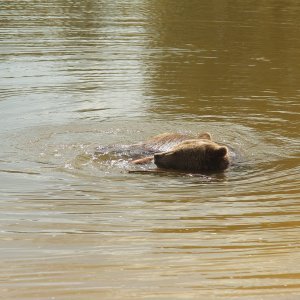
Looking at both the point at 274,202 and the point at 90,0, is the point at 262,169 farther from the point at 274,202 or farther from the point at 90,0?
the point at 90,0

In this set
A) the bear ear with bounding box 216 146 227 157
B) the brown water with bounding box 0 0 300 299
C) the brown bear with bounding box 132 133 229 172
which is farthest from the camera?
the brown bear with bounding box 132 133 229 172

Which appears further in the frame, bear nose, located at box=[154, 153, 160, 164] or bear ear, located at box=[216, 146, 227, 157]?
bear nose, located at box=[154, 153, 160, 164]

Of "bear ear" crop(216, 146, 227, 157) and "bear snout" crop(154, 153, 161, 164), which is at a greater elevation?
"bear ear" crop(216, 146, 227, 157)

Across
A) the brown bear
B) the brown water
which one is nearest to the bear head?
the brown bear

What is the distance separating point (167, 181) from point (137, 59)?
8393 millimetres

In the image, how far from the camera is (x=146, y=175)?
9.55 meters

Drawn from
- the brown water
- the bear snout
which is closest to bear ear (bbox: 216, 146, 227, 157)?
the brown water

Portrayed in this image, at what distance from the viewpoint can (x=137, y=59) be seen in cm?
1741

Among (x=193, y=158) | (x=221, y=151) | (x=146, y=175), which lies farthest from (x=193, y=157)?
(x=146, y=175)

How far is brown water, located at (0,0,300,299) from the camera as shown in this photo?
5867 millimetres

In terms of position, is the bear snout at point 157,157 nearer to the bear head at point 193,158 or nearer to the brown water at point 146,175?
the bear head at point 193,158

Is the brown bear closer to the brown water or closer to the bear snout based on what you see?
the bear snout

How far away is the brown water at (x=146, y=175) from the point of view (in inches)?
231

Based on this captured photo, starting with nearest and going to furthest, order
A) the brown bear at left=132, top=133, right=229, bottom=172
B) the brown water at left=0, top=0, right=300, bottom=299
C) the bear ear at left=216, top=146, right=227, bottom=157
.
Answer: the brown water at left=0, top=0, right=300, bottom=299 < the bear ear at left=216, top=146, right=227, bottom=157 < the brown bear at left=132, top=133, right=229, bottom=172
